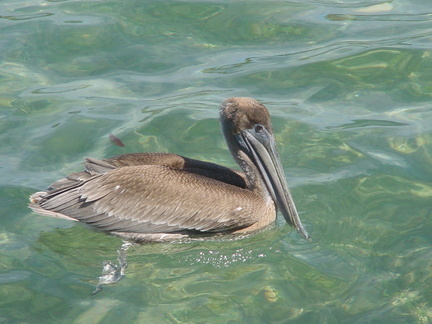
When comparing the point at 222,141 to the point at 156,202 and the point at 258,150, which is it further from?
the point at 156,202

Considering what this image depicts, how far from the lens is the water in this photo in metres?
5.26

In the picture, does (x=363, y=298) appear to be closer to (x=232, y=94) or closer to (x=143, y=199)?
(x=143, y=199)

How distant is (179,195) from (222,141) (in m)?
1.45

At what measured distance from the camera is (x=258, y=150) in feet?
19.9

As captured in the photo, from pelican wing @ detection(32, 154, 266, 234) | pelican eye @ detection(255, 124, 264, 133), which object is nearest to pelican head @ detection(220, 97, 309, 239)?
pelican eye @ detection(255, 124, 264, 133)

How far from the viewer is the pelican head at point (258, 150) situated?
5.95 m

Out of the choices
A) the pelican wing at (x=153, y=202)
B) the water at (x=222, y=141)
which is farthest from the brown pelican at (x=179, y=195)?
the water at (x=222, y=141)

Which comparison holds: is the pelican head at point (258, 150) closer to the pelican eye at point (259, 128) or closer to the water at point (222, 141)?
the pelican eye at point (259, 128)

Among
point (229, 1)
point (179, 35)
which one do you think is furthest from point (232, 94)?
point (229, 1)

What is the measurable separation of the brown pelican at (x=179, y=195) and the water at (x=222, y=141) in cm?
18

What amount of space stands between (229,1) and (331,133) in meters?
3.41

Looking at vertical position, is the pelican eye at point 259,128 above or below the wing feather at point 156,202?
above

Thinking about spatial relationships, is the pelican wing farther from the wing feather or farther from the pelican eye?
the pelican eye

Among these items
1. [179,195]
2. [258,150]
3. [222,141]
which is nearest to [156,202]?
[179,195]
